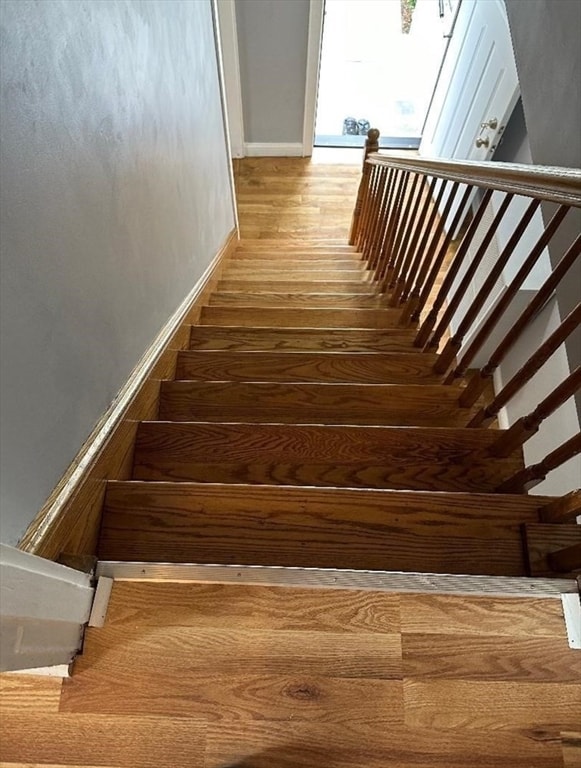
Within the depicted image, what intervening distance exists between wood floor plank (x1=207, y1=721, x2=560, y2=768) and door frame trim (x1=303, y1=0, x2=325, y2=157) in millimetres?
4445

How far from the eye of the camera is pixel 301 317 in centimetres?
253

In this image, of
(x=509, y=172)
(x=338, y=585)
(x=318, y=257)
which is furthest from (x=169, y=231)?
(x=318, y=257)

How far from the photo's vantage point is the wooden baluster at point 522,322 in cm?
108

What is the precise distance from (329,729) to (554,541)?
59cm

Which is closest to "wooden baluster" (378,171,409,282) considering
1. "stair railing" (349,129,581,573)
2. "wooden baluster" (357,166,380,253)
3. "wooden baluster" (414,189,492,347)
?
"stair railing" (349,129,581,573)

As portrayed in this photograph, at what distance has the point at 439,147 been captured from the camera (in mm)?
4312

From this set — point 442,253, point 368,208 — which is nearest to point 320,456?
point 442,253

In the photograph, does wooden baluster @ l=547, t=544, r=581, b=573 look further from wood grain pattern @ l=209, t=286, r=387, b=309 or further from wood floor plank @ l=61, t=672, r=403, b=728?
wood grain pattern @ l=209, t=286, r=387, b=309

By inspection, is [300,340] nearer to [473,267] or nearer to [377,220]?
[473,267]

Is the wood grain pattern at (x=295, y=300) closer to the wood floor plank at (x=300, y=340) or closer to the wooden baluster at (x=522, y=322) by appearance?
the wood floor plank at (x=300, y=340)

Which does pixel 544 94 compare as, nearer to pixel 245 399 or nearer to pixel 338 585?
pixel 245 399

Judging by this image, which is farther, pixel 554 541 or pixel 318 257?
pixel 318 257

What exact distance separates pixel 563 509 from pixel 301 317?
1627 mm

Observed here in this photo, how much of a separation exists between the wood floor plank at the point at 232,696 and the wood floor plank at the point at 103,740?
0.06 feet
